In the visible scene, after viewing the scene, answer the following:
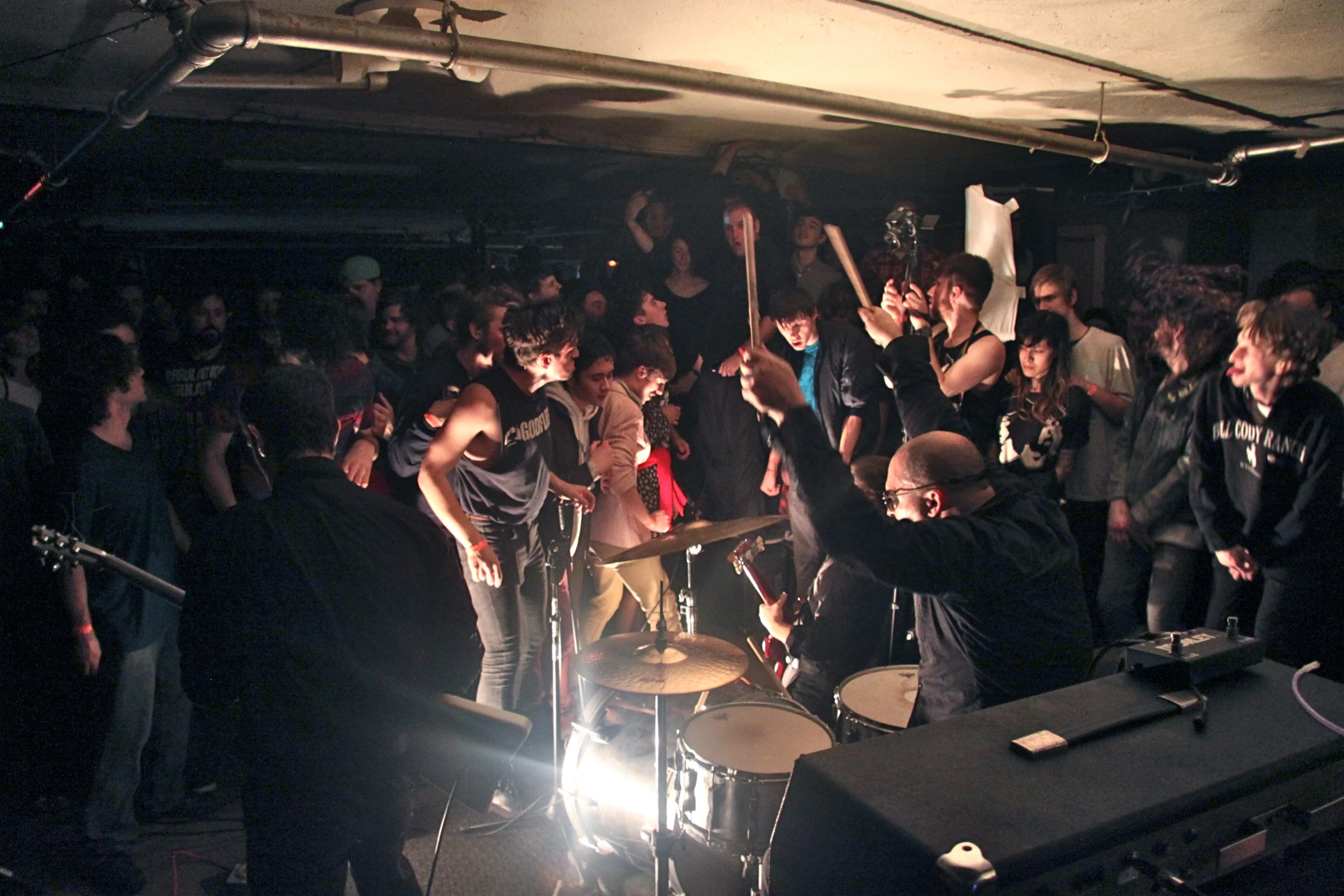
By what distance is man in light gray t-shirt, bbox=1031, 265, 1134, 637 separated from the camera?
4.48m

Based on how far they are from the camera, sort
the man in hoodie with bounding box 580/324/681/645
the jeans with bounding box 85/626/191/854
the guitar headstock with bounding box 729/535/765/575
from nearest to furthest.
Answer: the jeans with bounding box 85/626/191/854 → the guitar headstock with bounding box 729/535/765/575 → the man in hoodie with bounding box 580/324/681/645

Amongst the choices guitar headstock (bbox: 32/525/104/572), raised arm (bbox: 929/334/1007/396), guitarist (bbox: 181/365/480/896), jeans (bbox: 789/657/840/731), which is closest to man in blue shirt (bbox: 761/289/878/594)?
raised arm (bbox: 929/334/1007/396)

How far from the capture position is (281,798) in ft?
6.81

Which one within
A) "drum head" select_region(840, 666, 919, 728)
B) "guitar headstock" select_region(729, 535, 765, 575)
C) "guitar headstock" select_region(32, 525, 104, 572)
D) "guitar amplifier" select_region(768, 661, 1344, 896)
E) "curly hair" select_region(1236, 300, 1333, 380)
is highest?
"curly hair" select_region(1236, 300, 1333, 380)

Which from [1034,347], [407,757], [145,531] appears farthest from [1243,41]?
[145,531]

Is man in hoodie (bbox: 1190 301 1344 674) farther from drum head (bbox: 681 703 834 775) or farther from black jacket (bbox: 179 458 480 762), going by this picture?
black jacket (bbox: 179 458 480 762)

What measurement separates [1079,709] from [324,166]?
Answer: 6.03 metres

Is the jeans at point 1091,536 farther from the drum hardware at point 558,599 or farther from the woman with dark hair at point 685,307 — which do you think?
the drum hardware at point 558,599

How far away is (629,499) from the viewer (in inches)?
162

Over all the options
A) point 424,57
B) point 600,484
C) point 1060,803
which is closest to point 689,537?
point 600,484

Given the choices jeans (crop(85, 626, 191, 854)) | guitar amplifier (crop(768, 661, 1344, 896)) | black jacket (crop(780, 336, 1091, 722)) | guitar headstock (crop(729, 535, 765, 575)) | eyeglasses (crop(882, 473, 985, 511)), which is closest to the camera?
guitar amplifier (crop(768, 661, 1344, 896))

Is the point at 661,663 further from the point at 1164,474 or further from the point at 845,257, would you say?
the point at 1164,474

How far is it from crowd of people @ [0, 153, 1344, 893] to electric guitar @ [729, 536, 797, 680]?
12 cm

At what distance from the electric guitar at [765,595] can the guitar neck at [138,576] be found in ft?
6.47
